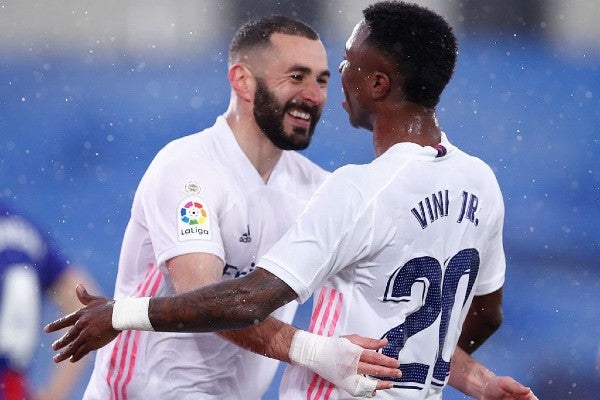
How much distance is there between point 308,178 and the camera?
386 centimetres

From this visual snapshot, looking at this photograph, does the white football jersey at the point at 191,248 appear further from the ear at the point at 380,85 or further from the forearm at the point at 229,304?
the ear at the point at 380,85

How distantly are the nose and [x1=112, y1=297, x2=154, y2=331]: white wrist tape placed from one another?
1398 millimetres

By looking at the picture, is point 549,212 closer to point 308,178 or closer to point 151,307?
point 308,178

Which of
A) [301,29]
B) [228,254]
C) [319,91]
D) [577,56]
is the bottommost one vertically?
[228,254]

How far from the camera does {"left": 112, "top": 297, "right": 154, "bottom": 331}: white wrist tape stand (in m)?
2.75

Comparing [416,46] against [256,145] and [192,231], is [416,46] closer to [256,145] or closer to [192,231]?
[192,231]

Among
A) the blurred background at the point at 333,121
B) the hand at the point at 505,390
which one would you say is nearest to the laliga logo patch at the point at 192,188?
the hand at the point at 505,390

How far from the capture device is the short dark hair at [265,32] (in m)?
4.11

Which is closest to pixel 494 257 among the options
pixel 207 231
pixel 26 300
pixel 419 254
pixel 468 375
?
pixel 468 375

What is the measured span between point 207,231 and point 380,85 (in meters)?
0.75

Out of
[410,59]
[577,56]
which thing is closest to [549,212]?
[577,56]

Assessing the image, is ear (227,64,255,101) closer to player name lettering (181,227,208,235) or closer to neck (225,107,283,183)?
neck (225,107,283,183)

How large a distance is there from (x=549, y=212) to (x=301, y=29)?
2855 millimetres

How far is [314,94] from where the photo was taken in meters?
3.96
